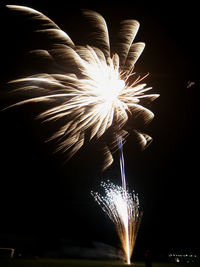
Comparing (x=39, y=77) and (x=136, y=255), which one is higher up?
(x=39, y=77)

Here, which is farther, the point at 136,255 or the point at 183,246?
the point at 183,246

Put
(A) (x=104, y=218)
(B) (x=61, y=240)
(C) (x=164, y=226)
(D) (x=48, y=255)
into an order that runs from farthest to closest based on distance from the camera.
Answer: (A) (x=104, y=218), (C) (x=164, y=226), (B) (x=61, y=240), (D) (x=48, y=255)

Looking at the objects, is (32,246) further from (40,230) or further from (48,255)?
(40,230)

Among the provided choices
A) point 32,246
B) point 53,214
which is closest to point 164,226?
point 53,214

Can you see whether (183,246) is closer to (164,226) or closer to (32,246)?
(164,226)

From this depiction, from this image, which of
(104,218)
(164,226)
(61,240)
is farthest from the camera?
(104,218)

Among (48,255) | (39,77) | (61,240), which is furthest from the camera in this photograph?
(61,240)

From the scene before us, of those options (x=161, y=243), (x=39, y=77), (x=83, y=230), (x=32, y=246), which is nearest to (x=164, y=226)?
(x=161, y=243)

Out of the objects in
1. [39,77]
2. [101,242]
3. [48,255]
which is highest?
[39,77]

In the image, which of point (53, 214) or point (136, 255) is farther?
point (53, 214)
